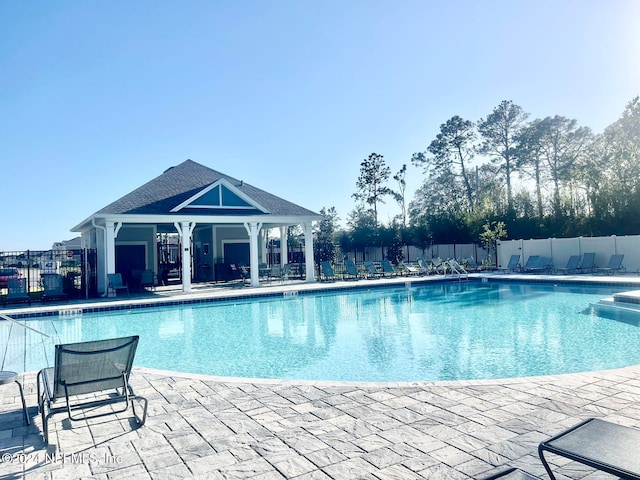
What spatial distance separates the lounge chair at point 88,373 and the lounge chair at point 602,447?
314 cm

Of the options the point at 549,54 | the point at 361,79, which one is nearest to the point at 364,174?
the point at 361,79

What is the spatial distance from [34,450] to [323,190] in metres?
36.0

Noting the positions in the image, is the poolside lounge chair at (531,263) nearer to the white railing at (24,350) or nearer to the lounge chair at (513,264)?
the lounge chair at (513,264)

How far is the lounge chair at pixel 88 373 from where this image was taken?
3654mm

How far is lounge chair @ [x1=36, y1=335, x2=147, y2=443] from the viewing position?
3.65m

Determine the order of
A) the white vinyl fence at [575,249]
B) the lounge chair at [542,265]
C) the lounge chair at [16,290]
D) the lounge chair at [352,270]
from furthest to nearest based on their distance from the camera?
the lounge chair at [542,265] < the lounge chair at [352,270] < the white vinyl fence at [575,249] < the lounge chair at [16,290]

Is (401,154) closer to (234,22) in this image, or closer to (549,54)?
(549,54)

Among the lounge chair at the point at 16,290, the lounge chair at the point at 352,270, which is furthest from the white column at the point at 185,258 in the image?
the lounge chair at the point at 352,270

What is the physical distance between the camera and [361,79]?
1742 centimetres

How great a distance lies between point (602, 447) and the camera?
215cm

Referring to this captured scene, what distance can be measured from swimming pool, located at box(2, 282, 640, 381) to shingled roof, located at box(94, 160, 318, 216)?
4.48 metres

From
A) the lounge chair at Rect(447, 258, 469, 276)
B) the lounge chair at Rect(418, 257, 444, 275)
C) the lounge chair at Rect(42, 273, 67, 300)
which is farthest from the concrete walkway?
the lounge chair at Rect(418, 257, 444, 275)

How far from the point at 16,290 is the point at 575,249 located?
70.3ft

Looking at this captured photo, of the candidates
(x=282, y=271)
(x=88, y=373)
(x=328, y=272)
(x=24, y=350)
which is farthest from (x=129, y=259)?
(x=88, y=373)
